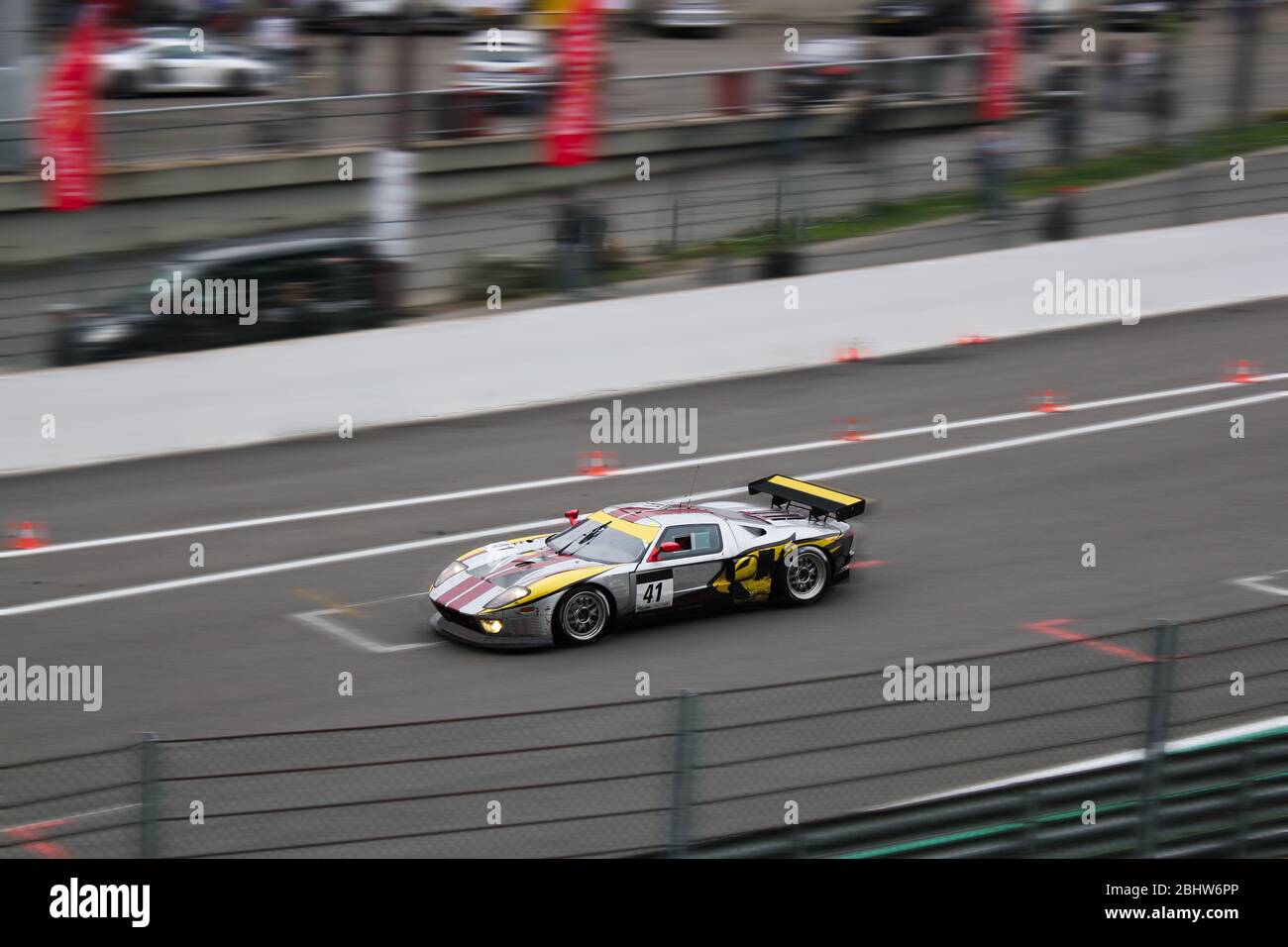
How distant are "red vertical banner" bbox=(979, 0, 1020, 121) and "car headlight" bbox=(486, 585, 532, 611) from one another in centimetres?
2069

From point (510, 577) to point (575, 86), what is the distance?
13241 mm

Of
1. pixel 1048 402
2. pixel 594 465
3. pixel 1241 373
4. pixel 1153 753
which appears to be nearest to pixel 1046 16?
pixel 1241 373

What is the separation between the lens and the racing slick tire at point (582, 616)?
1206 centimetres

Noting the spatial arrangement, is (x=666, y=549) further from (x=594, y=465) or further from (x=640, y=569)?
(x=594, y=465)

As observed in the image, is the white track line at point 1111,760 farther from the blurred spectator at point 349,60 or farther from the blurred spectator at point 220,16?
the blurred spectator at point 220,16

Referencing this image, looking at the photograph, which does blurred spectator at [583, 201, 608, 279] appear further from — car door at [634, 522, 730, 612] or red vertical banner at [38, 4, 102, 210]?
car door at [634, 522, 730, 612]

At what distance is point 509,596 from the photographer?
1199 cm

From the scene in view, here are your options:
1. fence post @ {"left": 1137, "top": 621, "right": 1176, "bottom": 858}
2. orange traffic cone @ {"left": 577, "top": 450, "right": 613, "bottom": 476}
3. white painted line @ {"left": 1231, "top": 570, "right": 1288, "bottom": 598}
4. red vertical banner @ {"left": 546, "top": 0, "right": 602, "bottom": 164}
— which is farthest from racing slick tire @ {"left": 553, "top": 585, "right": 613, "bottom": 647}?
red vertical banner @ {"left": 546, "top": 0, "right": 602, "bottom": 164}

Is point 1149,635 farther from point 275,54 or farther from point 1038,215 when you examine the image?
point 275,54

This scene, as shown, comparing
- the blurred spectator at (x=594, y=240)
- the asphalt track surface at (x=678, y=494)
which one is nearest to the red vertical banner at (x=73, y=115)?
the asphalt track surface at (x=678, y=494)

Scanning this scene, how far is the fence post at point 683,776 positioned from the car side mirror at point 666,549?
180 inches

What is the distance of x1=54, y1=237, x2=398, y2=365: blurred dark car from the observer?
1839 cm
